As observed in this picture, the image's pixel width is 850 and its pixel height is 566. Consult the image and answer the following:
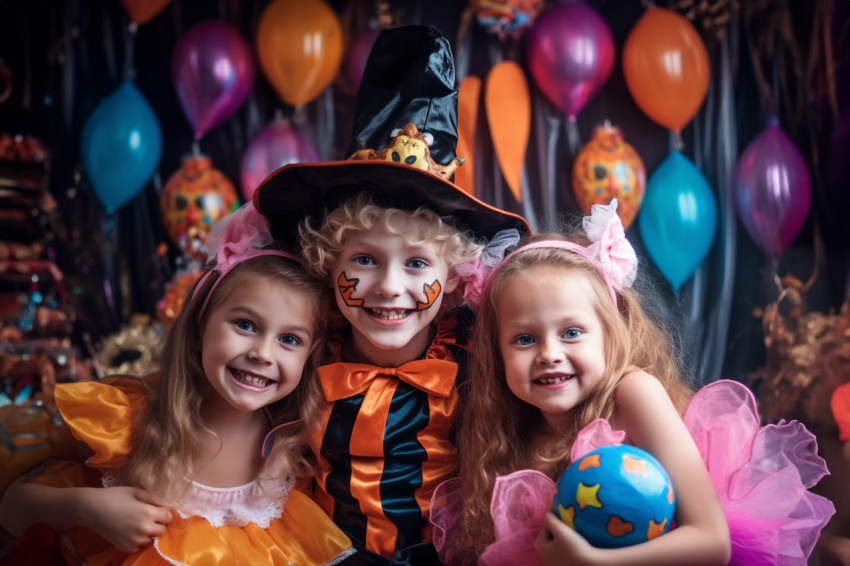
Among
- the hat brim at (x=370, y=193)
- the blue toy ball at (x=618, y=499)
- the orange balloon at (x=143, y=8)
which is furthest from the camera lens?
the orange balloon at (x=143, y=8)

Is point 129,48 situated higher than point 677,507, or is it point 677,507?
point 129,48

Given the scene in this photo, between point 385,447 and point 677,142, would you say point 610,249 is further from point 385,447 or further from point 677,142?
point 677,142

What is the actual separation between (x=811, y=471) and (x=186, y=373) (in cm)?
166

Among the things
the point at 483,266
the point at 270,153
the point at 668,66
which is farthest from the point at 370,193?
the point at 668,66

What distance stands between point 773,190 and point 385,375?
224 centimetres

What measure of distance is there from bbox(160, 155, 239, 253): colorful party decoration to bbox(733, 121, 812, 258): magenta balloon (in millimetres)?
2491

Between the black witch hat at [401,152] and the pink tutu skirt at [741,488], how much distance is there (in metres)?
0.73

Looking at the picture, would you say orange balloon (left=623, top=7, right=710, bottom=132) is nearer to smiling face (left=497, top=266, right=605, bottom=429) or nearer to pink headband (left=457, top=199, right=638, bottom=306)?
pink headband (left=457, top=199, right=638, bottom=306)

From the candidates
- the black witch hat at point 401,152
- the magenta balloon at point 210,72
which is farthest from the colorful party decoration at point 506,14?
the black witch hat at point 401,152

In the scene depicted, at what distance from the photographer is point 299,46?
3.54 m

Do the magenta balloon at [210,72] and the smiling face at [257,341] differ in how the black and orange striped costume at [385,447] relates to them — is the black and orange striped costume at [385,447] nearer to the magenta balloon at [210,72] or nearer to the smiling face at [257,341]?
the smiling face at [257,341]

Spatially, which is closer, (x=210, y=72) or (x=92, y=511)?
(x=92, y=511)

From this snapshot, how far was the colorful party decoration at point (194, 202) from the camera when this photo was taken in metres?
3.54

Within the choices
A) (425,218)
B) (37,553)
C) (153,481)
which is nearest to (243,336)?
(153,481)
